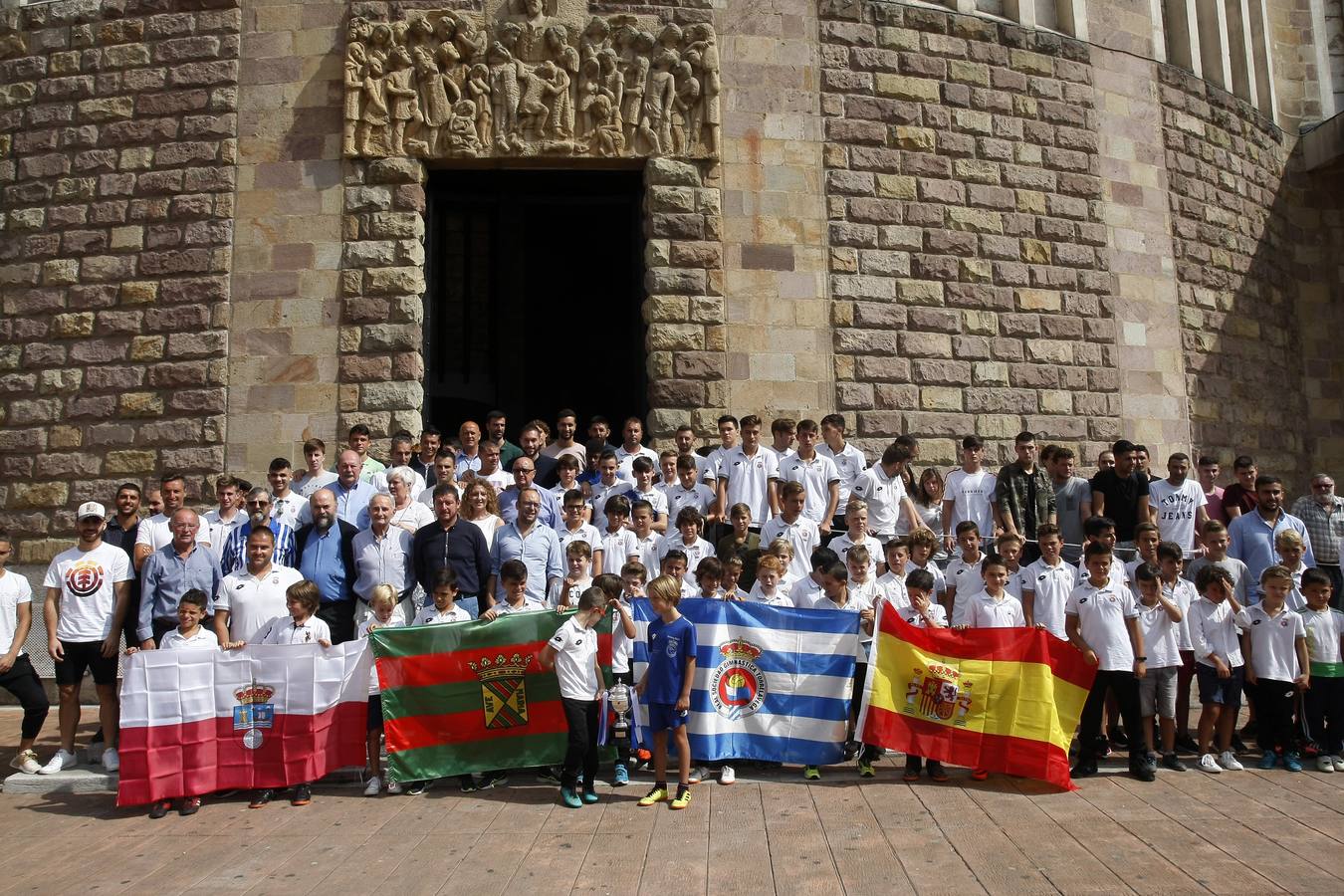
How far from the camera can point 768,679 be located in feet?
24.1

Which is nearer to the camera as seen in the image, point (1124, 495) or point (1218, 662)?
point (1218, 662)

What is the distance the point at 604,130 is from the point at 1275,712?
25.6 feet

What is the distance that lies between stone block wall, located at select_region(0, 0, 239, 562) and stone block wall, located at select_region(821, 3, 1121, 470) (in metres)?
6.41

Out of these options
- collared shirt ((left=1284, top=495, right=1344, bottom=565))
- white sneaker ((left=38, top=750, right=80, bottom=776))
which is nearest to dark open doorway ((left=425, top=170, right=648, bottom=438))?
white sneaker ((left=38, top=750, right=80, bottom=776))

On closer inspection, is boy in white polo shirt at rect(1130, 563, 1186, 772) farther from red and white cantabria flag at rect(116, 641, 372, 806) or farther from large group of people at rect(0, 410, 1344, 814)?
red and white cantabria flag at rect(116, 641, 372, 806)

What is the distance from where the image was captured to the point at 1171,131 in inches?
532

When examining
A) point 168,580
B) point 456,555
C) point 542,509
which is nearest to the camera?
point 168,580

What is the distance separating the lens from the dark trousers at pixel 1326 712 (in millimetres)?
7402

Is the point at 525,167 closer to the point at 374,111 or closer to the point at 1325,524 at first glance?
the point at 374,111

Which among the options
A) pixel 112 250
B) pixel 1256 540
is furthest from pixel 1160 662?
pixel 112 250

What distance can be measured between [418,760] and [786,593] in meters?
2.69

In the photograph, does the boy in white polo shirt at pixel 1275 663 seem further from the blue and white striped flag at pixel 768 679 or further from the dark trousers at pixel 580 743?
the dark trousers at pixel 580 743

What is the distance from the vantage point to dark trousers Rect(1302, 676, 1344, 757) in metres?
7.40

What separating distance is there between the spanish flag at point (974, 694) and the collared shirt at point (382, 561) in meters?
3.26
